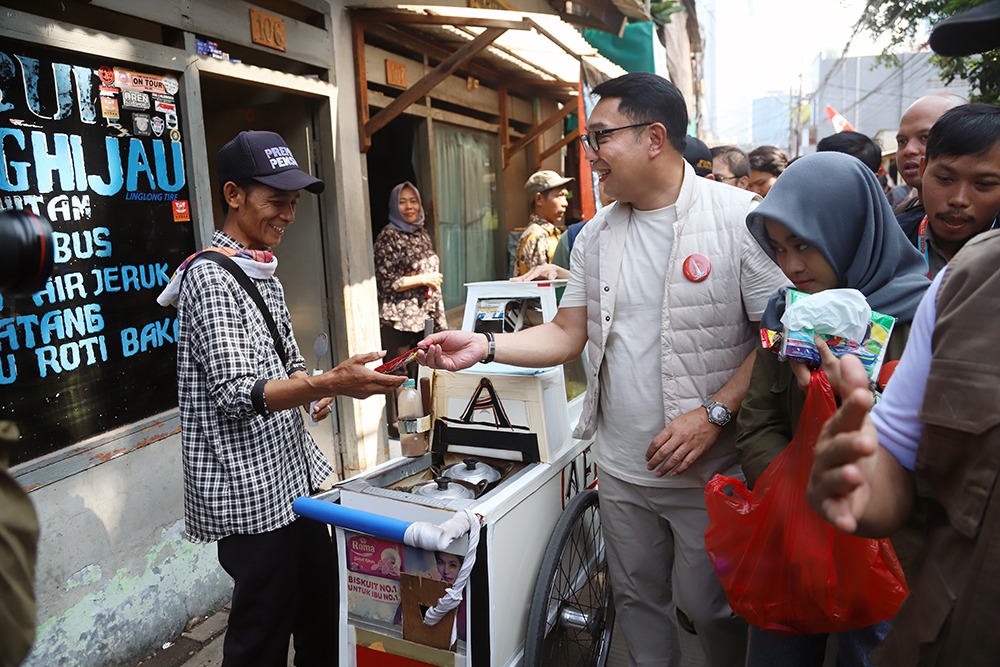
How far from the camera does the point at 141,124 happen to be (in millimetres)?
3041

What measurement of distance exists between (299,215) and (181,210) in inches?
47.5

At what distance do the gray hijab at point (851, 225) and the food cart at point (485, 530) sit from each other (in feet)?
3.23

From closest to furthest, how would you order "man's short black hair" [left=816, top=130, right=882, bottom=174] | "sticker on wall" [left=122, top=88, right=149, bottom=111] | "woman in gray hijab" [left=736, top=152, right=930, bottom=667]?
"woman in gray hijab" [left=736, top=152, right=930, bottom=667]
"sticker on wall" [left=122, top=88, right=149, bottom=111]
"man's short black hair" [left=816, top=130, right=882, bottom=174]

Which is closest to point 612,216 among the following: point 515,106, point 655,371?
point 655,371

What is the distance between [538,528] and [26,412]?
1981mm

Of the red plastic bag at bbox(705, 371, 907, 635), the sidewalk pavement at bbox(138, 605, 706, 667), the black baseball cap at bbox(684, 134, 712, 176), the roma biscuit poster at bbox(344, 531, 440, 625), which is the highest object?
the black baseball cap at bbox(684, 134, 712, 176)

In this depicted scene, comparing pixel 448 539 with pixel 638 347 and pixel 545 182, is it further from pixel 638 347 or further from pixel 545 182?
pixel 545 182

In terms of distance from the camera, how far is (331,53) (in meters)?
4.29

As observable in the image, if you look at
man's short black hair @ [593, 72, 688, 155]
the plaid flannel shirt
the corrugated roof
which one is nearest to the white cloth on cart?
the plaid flannel shirt

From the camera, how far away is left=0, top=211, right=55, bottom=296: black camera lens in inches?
42.5

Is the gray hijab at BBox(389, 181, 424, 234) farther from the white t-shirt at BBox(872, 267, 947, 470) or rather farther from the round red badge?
the white t-shirt at BBox(872, 267, 947, 470)

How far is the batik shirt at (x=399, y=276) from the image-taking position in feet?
16.9

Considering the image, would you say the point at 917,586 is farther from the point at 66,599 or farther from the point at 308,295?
the point at 308,295

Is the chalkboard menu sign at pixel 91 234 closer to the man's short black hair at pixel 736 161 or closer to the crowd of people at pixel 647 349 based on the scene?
the crowd of people at pixel 647 349
